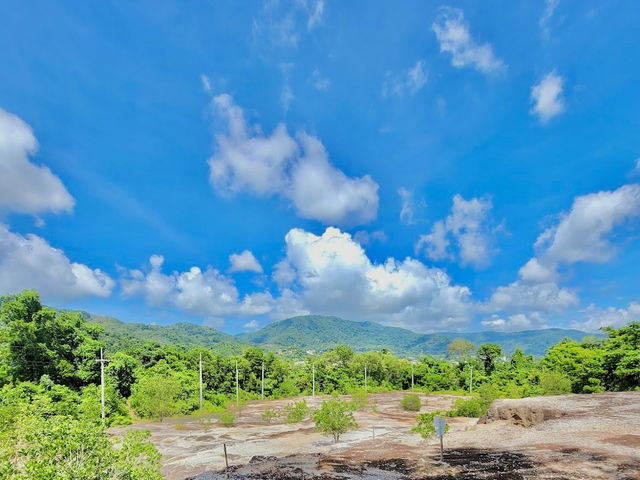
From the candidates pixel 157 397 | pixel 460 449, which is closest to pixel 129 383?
pixel 157 397

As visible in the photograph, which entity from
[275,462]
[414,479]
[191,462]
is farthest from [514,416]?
[191,462]

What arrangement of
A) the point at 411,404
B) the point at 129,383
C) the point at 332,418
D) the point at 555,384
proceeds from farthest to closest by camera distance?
1. the point at 129,383
2. the point at 411,404
3. the point at 555,384
4. the point at 332,418

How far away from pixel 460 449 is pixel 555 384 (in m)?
25.7

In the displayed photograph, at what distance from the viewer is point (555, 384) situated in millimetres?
40656

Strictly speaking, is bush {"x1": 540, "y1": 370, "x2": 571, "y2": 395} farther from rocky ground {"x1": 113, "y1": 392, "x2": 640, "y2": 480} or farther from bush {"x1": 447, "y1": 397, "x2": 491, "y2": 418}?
rocky ground {"x1": 113, "y1": 392, "x2": 640, "y2": 480}

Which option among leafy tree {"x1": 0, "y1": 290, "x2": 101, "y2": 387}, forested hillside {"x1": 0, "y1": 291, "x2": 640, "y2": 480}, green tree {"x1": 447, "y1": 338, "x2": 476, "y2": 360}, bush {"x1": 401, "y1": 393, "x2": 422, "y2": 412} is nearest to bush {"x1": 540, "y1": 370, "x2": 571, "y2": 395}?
forested hillside {"x1": 0, "y1": 291, "x2": 640, "y2": 480}

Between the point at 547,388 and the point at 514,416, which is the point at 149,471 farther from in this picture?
the point at 547,388

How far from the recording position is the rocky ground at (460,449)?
17062 mm

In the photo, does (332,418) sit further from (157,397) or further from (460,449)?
(157,397)

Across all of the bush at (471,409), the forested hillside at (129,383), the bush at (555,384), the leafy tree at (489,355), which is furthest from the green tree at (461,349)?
the bush at (555,384)

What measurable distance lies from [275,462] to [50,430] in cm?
1740

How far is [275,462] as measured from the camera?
70.7 feet

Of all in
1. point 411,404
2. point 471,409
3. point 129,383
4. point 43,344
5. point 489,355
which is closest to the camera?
point 43,344

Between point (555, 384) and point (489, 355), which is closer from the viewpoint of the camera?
point (555, 384)
